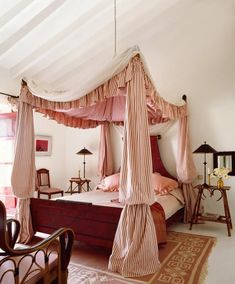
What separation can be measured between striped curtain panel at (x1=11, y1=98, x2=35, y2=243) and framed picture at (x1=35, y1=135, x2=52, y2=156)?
225 centimetres

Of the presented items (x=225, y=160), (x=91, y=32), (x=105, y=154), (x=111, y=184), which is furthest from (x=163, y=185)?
(x=91, y=32)

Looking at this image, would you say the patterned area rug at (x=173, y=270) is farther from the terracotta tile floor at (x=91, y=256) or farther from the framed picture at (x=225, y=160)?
the framed picture at (x=225, y=160)

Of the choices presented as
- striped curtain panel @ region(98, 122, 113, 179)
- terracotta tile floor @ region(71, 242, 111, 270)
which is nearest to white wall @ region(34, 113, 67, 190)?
striped curtain panel @ region(98, 122, 113, 179)

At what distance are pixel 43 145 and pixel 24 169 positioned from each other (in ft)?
8.26

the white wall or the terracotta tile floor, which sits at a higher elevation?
the white wall

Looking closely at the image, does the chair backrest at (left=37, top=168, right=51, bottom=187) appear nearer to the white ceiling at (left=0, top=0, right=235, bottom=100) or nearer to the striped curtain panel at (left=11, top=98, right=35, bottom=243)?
the white ceiling at (left=0, top=0, right=235, bottom=100)

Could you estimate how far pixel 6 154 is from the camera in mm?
5320

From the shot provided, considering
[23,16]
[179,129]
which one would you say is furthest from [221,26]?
[23,16]

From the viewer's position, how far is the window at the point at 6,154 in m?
4.73

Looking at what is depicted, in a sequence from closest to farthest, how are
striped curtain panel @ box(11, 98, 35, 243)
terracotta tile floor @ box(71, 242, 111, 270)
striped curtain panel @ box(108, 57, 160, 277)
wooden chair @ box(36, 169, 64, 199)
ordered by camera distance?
striped curtain panel @ box(108, 57, 160, 277)
terracotta tile floor @ box(71, 242, 111, 270)
striped curtain panel @ box(11, 98, 35, 243)
wooden chair @ box(36, 169, 64, 199)

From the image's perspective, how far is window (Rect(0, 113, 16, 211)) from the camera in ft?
15.5

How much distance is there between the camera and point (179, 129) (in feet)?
15.8

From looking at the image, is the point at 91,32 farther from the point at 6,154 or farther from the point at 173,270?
the point at 173,270

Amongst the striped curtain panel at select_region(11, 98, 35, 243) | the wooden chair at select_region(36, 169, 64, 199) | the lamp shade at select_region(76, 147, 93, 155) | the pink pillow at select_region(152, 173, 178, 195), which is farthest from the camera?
the lamp shade at select_region(76, 147, 93, 155)
